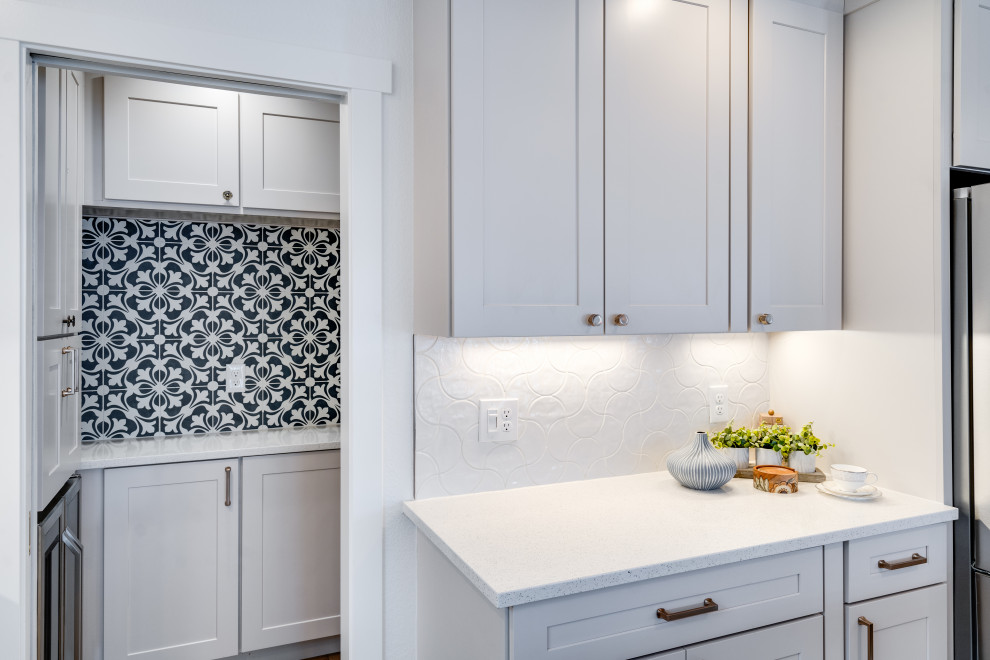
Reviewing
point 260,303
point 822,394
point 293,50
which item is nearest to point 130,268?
point 260,303

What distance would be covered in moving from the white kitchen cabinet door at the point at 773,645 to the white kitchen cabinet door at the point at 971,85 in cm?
130

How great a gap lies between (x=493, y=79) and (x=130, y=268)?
1.98 m

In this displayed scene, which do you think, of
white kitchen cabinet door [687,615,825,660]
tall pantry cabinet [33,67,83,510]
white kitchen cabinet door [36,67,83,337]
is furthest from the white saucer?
white kitchen cabinet door [36,67,83,337]

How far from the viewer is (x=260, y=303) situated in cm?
291

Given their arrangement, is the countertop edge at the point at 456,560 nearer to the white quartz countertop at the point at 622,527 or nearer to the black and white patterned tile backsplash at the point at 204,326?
the white quartz countertop at the point at 622,527

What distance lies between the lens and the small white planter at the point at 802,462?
1.97m

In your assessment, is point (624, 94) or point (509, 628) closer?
point (509, 628)

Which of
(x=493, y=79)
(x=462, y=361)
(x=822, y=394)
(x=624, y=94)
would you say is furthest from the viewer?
(x=822, y=394)

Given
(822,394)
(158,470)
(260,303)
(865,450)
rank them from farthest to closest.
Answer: (260,303), (158,470), (822,394), (865,450)

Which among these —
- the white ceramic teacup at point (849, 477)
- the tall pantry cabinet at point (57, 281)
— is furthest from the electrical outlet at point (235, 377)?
the white ceramic teacup at point (849, 477)

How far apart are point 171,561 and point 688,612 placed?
198cm

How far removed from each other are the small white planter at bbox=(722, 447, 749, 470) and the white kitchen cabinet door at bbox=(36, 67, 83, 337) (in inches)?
78.9

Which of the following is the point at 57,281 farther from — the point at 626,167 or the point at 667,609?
the point at 667,609

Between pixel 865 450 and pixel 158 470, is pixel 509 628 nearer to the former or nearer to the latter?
pixel 865 450
